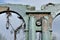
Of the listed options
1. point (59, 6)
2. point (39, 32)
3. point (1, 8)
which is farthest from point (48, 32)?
point (1, 8)

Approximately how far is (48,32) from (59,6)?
34.7 inches

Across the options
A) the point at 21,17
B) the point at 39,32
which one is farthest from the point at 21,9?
the point at 39,32

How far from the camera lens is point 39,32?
9.26 metres

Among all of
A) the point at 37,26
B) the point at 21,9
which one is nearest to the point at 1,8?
the point at 21,9

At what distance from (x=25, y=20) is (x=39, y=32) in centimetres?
51

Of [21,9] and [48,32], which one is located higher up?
[21,9]

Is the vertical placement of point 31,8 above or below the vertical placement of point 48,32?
above

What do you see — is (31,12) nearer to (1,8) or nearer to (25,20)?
(25,20)

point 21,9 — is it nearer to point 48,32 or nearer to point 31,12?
point 31,12

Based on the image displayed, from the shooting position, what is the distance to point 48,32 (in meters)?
9.10

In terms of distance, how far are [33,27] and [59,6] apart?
98 centimetres

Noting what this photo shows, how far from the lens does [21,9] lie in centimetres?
955

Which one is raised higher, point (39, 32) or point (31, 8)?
point (31, 8)

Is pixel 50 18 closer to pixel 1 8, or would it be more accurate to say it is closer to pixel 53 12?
pixel 53 12
